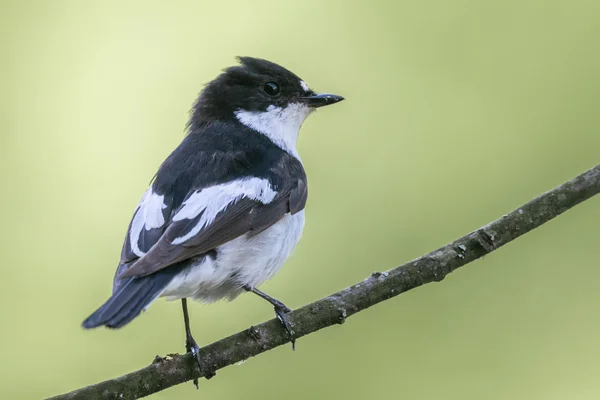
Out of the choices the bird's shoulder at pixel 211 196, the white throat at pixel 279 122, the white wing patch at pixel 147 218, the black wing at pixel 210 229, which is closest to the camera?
the black wing at pixel 210 229

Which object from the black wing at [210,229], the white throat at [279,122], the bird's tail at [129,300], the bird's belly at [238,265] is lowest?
the bird's belly at [238,265]

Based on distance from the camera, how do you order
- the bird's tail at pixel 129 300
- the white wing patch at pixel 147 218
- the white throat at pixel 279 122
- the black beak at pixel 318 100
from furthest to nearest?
the black beak at pixel 318 100 → the white throat at pixel 279 122 → the white wing patch at pixel 147 218 → the bird's tail at pixel 129 300

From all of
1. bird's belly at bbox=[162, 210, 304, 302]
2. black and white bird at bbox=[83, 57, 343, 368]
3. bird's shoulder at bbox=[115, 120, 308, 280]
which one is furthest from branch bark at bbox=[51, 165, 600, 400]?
bird's shoulder at bbox=[115, 120, 308, 280]

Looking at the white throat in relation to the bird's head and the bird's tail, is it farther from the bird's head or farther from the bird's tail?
the bird's tail

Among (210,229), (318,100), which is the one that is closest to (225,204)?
(210,229)

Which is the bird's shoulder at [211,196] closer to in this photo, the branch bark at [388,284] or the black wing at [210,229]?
the black wing at [210,229]

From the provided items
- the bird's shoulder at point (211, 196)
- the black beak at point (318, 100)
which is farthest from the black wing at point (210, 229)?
the black beak at point (318, 100)

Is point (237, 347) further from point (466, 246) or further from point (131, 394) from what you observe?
point (466, 246)

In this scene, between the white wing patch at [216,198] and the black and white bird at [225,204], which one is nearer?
the black and white bird at [225,204]

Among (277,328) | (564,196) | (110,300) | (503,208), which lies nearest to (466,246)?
(564,196)
